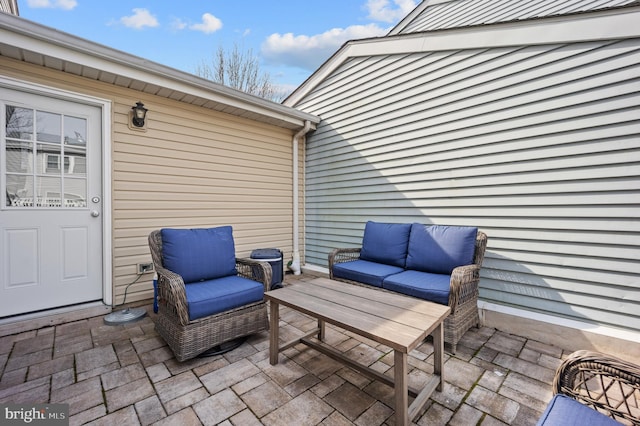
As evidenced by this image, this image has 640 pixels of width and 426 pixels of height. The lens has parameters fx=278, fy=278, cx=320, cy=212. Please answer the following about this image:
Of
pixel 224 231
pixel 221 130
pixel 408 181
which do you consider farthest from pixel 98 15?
pixel 408 181

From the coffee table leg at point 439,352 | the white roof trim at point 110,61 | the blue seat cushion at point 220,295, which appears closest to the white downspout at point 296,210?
the white roof trim at point 110,61

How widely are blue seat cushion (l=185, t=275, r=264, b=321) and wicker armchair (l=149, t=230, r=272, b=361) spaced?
0.13ft

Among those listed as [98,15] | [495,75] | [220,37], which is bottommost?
[495,75]

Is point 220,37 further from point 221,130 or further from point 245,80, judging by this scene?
point 221,130

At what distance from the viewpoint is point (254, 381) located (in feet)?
6.30

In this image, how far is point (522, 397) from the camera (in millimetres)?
1770

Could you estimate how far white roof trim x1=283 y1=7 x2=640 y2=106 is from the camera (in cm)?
226

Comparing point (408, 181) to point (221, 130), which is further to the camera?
point (221, 130)

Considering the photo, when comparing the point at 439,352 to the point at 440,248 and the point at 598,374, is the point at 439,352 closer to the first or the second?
the point at 598,374

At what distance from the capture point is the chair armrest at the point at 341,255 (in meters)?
3.38

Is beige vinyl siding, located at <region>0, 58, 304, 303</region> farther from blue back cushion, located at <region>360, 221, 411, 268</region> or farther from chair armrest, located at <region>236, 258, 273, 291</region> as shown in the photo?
blue back cushion, located at <region>360, 221, 411, 268</region>

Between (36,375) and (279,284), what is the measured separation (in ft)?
8.00

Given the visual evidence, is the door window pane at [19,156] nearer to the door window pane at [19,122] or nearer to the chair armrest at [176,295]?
the door window pane at [19,122]

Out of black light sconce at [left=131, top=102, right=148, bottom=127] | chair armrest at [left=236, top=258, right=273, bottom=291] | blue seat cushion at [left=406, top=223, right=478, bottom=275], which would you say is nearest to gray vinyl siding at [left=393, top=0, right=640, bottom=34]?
blue seat cushion at [left=406, top=223, right=478, bottom=275]
